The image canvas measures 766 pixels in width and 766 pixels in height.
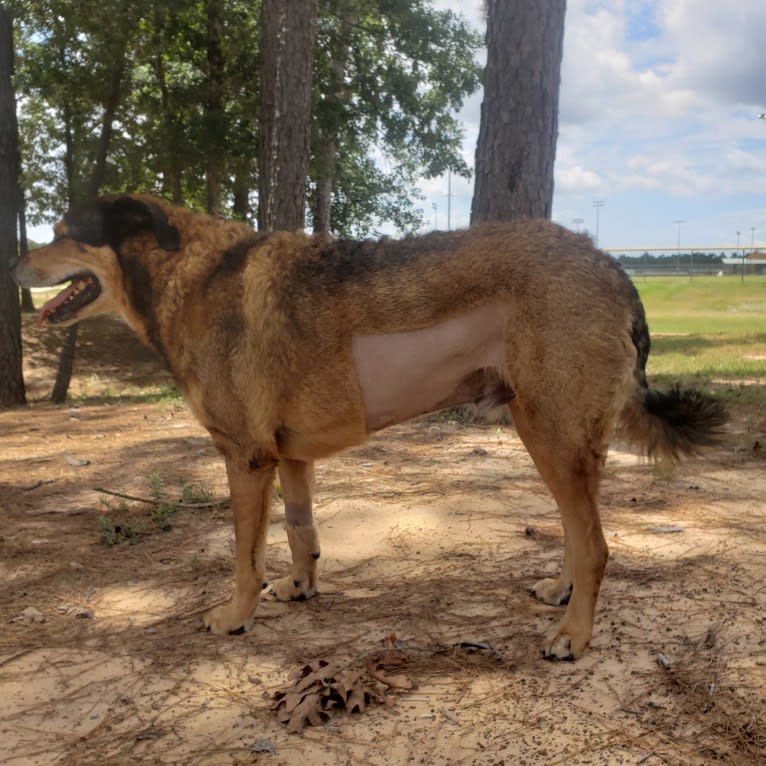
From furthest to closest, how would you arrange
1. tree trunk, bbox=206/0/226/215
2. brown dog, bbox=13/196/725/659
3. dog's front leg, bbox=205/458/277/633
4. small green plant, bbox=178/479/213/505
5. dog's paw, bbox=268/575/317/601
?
tree trunk, bbox=206/0/226/215 < small green plant, bbox=178/479/213/505 < dog's paw, bbox=268/575/317/601 < dog's front leg, bbox=205/458/277/633 < brown dog, bbox=13/196/725/659

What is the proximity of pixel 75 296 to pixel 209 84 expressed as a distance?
52.3 feet

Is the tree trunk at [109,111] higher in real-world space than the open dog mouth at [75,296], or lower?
higher

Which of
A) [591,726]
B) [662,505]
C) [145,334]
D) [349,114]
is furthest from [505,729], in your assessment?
[349,114]

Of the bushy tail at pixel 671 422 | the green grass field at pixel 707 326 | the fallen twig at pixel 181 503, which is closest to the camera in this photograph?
the bushy tail at pixel 671 422

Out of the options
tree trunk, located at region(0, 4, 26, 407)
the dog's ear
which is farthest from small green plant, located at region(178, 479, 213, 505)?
tree trunk, located at region(0, 4, 26, 407)

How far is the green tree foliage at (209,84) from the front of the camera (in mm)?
16625

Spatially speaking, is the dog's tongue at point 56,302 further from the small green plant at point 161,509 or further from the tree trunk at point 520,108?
the tree trunk at point 520,108

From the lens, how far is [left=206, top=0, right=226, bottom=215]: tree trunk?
17453mm

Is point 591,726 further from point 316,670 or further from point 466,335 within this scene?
point 466,335

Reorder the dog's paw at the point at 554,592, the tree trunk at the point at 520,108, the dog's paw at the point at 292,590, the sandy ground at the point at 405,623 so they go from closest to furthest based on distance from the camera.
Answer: the sandy ground at the point at 405,623, the dog's paw at the point at 554,592, the dog's paw at the point at 292,590, the tree trunk at the point at 520,108

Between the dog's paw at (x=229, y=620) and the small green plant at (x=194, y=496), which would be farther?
the small green plant at (x=194, y=496)

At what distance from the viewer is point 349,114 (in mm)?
18188

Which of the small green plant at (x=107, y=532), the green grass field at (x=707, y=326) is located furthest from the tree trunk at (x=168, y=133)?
the small green plant at (x=107, y=532)

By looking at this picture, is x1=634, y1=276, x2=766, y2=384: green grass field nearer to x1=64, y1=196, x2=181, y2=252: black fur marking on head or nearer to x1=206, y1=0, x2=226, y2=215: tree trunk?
x1=64, y1=196, x2=181, y2=252: black fur marking on head
